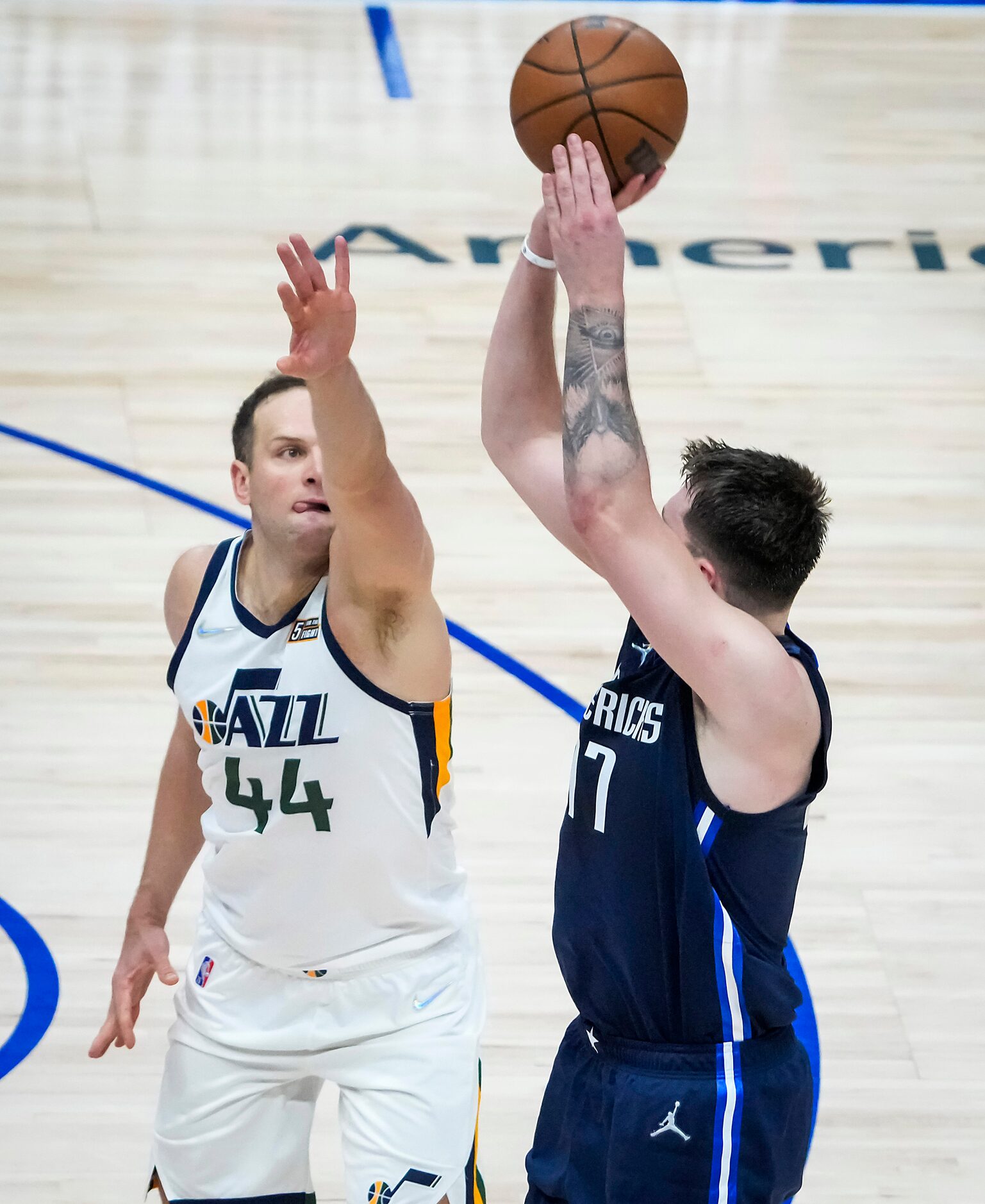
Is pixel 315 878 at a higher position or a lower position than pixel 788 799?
lower

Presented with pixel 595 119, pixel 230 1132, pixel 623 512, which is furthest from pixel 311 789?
pixel 595 119

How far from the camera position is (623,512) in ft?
9.66

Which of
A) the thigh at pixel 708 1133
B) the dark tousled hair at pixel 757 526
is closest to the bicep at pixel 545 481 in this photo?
the dark tousled hair at pixel 757 526

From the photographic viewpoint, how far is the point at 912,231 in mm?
10016

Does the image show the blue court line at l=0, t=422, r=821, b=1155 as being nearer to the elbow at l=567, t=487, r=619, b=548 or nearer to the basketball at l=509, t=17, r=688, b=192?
the elbow at l=567, t=487, r=619, b=548

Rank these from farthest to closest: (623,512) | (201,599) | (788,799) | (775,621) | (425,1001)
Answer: (201,599), (425,1001), (775,621), (788,799), (623,512)

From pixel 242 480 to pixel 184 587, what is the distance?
0.28 meters

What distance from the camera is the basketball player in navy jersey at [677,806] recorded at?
9.73 feet

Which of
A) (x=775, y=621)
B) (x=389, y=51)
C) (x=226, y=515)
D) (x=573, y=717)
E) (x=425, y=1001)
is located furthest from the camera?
(x=389, y=51)

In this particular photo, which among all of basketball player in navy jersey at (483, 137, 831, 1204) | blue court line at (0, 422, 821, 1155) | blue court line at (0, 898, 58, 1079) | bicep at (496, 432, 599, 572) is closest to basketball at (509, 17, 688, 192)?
basketball player in navy jersey at (483, 137, 831, 1204)

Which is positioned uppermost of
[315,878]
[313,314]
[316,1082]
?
[313,314]

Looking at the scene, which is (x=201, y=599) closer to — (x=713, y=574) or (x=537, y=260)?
(x=537, y=260)

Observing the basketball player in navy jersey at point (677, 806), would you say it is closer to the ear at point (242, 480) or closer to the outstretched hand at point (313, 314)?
the outstretched hand at point (313, 314)

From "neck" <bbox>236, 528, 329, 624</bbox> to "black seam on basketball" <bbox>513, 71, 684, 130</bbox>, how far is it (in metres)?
1.02
